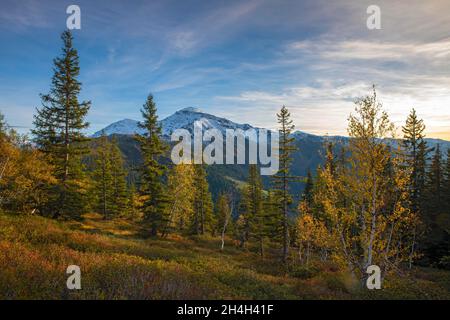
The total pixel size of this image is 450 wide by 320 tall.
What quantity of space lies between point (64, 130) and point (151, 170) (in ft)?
32.4

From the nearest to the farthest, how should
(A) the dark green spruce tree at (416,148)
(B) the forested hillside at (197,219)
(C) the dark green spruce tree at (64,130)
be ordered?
1. (B) the forested hillside at (197,219)
2. (C) the dark green spruce tree at (64,130)
3. (A) the dark green spruce tree at (416,148)

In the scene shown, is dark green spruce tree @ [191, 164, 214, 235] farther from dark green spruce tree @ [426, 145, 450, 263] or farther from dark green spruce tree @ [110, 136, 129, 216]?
dark green spruce tree @ [426, 145, 450, 263]

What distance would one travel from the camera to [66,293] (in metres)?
7.52

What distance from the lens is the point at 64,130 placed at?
88.4 feet

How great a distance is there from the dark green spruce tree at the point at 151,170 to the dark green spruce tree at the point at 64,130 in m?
6.54

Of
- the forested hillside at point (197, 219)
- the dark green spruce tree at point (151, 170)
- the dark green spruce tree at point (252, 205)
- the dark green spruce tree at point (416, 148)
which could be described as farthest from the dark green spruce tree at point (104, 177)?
the dark green spruce tree at point (416, 148)

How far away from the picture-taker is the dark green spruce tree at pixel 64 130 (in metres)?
26.2

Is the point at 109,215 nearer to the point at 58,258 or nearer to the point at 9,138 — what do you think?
the point at 9,138

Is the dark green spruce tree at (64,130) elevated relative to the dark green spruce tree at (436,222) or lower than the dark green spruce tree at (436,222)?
elevated

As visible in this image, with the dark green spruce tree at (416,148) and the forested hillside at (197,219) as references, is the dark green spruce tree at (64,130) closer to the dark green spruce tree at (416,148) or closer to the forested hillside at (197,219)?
the forested hillside at (197,219)

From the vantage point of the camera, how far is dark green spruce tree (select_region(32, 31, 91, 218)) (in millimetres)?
26250

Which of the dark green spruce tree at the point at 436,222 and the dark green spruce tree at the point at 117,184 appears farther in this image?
the dark green spruce tree at the point at 117,184

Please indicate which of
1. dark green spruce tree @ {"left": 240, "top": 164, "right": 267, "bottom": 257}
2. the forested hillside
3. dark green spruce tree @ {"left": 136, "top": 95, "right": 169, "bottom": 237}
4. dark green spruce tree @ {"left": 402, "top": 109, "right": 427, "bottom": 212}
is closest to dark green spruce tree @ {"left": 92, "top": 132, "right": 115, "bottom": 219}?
the forested hillside
